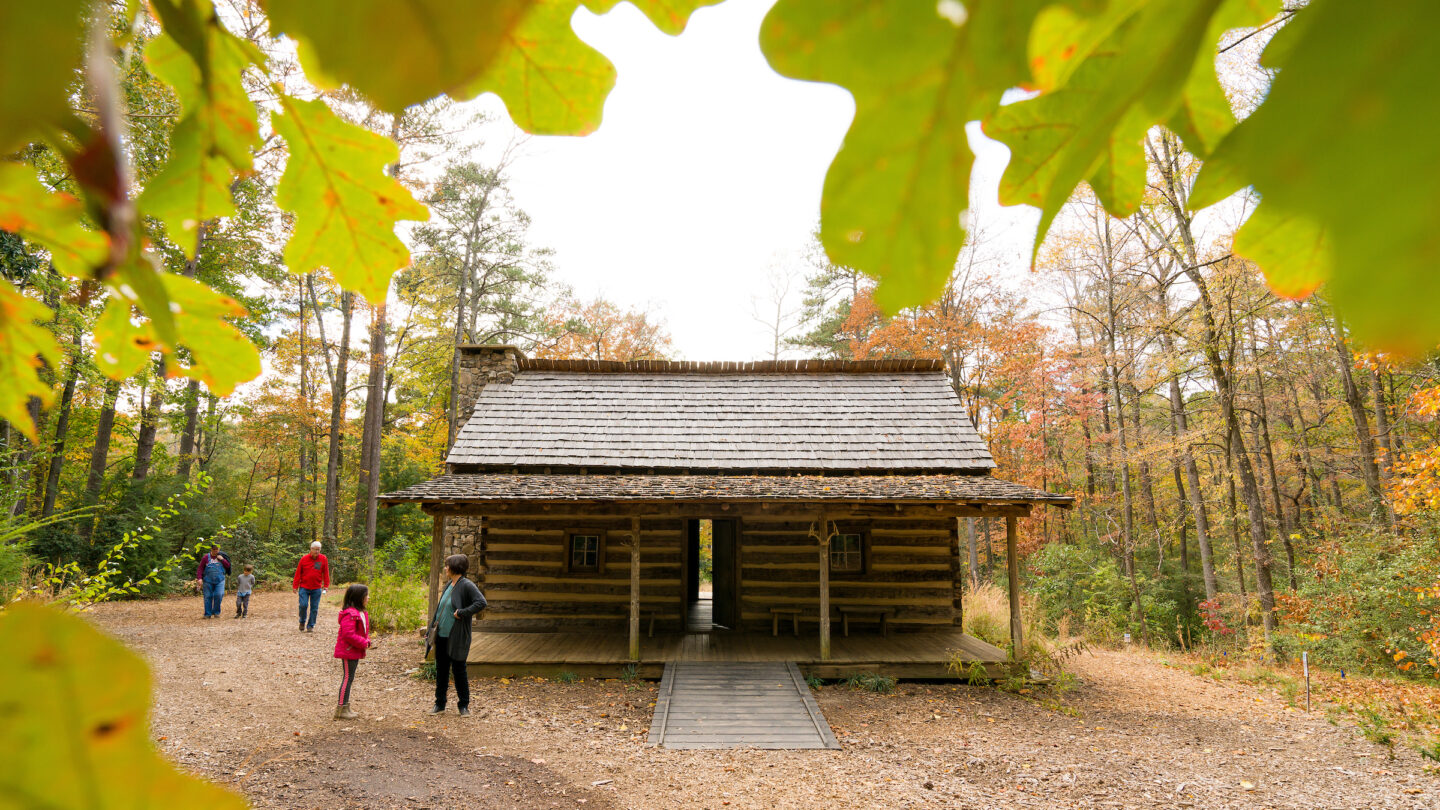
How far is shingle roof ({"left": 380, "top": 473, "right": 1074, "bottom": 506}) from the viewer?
349 inches

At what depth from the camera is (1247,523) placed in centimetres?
1941

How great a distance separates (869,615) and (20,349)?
11.2 meters

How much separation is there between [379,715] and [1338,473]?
22311 millimetres

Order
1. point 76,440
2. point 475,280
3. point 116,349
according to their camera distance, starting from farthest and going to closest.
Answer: point 475,280, point 76,440, point 116,349

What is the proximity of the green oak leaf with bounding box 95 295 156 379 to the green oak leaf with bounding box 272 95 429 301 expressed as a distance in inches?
7.5

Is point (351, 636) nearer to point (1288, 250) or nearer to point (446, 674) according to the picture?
point (446, 674)

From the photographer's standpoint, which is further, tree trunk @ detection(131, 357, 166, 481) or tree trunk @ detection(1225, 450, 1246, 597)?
tree trunk @ detection(1225, 450, 1246, 597)

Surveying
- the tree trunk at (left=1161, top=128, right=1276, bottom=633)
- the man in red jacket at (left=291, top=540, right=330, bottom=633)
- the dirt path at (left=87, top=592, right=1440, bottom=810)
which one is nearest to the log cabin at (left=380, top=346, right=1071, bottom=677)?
the dirt path at (left=87, top=592, right=1440, bottom=810)

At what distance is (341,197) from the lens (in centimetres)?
73

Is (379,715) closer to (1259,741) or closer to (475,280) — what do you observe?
(1259,741)

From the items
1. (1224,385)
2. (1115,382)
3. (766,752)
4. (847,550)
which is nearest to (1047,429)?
(1115,382)

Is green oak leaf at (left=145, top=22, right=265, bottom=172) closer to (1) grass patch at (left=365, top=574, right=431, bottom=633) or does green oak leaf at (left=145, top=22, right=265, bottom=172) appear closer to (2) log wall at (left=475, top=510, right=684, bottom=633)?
(2) log wall at (left=475, top=510, right=684, bottom=633)

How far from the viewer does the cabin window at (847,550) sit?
11.1 meters

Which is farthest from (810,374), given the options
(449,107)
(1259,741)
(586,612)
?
(449,107)
